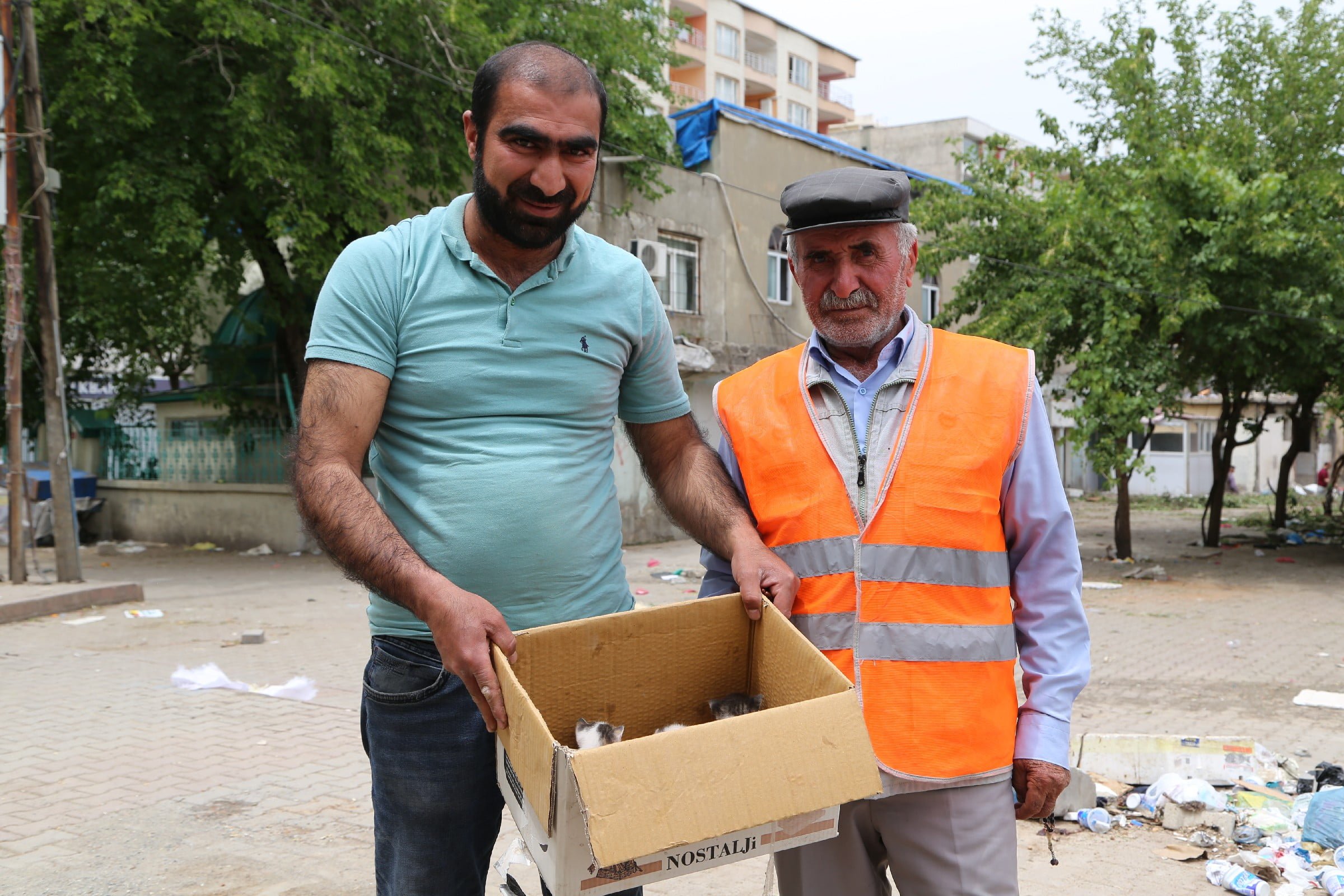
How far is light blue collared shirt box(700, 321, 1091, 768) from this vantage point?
7.48ft

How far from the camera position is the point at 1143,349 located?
45.0 ft

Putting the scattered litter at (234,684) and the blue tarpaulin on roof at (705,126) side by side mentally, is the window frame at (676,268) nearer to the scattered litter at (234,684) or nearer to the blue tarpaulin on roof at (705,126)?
the blue tarpaulin on roof at (705,126)

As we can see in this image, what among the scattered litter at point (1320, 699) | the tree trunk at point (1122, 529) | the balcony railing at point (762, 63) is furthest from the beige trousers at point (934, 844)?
the balcony railing at point (762, 63)

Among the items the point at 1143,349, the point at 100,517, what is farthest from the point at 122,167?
the point at 1143,349

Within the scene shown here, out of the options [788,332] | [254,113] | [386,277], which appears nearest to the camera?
[386,277]

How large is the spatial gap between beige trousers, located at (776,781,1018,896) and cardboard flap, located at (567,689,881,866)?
58cm

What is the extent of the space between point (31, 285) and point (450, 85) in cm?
748

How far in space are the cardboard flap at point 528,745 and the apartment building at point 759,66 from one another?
48496 mm

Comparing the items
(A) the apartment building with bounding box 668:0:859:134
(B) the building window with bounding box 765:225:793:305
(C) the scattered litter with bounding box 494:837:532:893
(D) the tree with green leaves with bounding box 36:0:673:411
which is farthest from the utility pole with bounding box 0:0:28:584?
(A) the apartment building with bounding box 668:0:859:134

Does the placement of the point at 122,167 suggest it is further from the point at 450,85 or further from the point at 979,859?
the point at 979,859

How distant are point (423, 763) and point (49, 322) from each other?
11.2 metres

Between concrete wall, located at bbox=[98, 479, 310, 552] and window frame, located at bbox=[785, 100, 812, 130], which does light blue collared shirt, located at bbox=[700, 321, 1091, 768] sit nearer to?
concrete wall, located at bbox=[98, 479, 310, 552]

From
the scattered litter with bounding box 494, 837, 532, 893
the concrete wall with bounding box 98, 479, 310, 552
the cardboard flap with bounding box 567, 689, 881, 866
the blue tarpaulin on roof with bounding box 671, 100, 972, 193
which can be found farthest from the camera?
the blue tarpaulin on roof with bounding box 671, 100, 972, 193

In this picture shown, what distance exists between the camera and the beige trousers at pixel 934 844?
2195 mm
